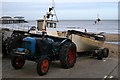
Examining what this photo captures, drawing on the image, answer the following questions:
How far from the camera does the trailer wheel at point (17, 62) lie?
1132cm

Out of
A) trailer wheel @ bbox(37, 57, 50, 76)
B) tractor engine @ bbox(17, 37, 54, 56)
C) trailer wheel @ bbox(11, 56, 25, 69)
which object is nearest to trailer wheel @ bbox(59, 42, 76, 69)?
tractor engine @ bbox(17, 37, 54, 56)

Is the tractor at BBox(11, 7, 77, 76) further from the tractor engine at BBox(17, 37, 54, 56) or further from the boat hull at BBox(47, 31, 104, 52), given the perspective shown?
the boat hull at BBox(47, 31, 104, 52)

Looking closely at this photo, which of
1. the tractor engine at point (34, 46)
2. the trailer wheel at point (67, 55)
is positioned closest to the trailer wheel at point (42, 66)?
the tractor engine at point (34, 46)

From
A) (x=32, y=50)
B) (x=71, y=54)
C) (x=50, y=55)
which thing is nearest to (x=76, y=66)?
(x=71, y=54)

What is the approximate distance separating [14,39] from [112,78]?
440cm

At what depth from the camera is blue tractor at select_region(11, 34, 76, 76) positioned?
1051 cm

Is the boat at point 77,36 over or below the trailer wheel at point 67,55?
over

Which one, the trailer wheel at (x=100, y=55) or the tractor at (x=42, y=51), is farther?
the trailer wheel at (x=100, y=55)

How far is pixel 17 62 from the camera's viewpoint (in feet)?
37.8

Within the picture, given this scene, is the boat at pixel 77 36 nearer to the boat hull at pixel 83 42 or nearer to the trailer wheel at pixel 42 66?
the boat hull at pixel 83 42

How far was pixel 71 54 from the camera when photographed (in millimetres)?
12039

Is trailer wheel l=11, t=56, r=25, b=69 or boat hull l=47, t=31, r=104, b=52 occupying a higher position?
boat hull l=47, t=31, r=104, b=52

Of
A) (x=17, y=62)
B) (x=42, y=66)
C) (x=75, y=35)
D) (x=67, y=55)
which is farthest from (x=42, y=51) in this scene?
(x=75, y=35)

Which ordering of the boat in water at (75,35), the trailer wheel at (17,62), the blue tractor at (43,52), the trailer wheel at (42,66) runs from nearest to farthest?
the trailer wheel at (42,66) → the blue tractor at (43,52) → the trailer wheel at (17,62) → the boat in water at (75,35)
